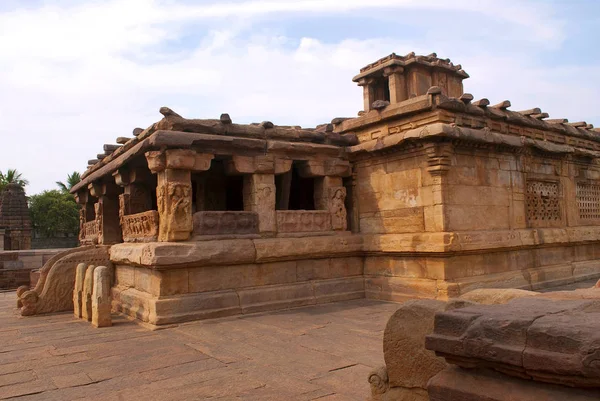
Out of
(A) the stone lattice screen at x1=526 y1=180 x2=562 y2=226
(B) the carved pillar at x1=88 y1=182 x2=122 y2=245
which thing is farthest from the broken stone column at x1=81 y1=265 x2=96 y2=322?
(A) the stone lattice screen at x1=526 y1=180 x2=562 y2=226

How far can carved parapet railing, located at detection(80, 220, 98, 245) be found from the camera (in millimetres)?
10969

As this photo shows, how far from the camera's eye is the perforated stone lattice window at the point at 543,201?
8977mm

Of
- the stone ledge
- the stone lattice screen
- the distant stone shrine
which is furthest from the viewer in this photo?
the distant stone shrine

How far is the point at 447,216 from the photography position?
742 cm

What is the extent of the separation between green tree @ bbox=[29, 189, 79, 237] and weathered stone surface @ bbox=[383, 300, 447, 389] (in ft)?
143

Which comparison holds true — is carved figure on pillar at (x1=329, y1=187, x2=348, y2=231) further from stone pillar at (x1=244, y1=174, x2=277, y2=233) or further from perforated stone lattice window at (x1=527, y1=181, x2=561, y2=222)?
perforated stone lattice window at (x1=527, y1=181, x2=561, y2=222)

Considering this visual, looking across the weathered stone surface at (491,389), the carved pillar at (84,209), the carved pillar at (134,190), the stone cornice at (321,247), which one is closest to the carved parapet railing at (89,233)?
the carved pillar at (84,209)

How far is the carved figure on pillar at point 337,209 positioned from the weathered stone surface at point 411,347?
18.0 feet

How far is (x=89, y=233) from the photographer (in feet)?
38.3

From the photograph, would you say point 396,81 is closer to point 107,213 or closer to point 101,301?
point 107,213

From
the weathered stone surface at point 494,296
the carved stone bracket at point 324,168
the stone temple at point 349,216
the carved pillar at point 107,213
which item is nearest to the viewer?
the weathered stone surface at point 494,296

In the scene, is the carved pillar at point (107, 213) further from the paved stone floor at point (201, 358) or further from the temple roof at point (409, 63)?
the temple roof at point (409, 63)

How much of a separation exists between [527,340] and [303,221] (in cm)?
607

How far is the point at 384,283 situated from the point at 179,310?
3.36 m
